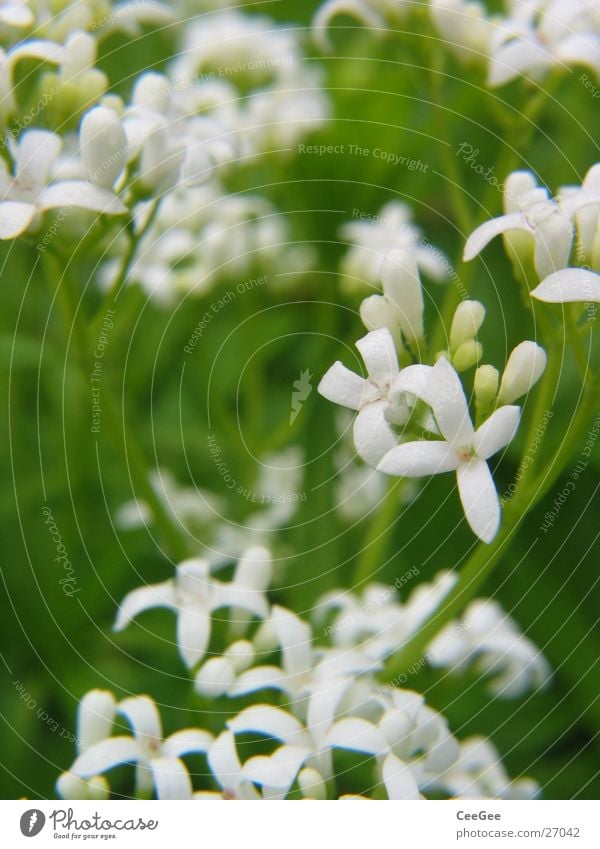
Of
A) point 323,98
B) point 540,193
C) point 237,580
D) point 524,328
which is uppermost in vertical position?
point 323,98

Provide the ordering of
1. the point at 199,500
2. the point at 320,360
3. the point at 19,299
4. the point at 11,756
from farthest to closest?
the point at 19,299
the point at 199,500
the point at 320,360
the point at 11,756

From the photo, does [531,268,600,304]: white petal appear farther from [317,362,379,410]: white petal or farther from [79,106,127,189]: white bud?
[79,106,127,189]: white bud

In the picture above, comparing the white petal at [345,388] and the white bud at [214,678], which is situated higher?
the white petal at [345,388]

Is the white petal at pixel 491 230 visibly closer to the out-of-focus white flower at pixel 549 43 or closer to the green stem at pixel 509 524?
the green stem at pixel 509 524

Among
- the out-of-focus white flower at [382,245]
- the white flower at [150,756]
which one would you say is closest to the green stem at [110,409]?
the white flower at [150,756]

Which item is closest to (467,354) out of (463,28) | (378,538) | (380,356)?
(380,356)
